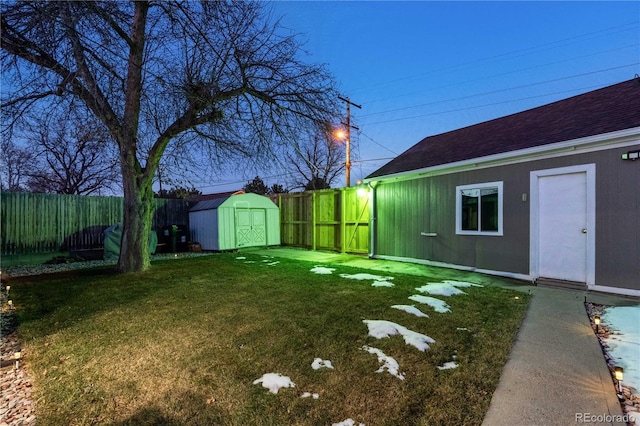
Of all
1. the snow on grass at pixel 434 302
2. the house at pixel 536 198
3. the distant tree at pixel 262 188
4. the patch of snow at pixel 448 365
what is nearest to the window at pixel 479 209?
the house at pixel 536 198

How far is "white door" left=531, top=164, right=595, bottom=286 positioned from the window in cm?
70

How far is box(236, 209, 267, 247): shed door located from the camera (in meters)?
11.5

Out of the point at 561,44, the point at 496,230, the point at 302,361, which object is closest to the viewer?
the point at 302,361

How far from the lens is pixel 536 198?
586cm

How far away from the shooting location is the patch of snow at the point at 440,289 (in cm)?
489

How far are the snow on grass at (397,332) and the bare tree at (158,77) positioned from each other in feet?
12.9

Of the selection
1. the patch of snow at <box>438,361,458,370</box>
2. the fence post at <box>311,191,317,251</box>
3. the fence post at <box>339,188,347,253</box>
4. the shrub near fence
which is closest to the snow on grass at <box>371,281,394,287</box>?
the patch of snow at <box>438,361,458,370</box>

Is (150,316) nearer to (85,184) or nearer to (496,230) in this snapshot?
(496,230)

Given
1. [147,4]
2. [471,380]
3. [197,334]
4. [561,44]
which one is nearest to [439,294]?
[471,380]

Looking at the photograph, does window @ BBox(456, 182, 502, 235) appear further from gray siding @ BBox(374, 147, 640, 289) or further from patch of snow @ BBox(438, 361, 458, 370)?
patch of snow @ BBox(438, 361, 458, 370)

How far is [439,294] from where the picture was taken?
191 inches

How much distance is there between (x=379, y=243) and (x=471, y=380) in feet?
22.4

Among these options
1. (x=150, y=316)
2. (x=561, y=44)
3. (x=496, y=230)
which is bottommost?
(x=150, y=316)

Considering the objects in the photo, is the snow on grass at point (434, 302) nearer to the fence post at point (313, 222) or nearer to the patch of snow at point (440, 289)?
the patch of snow at point (440, 289)
